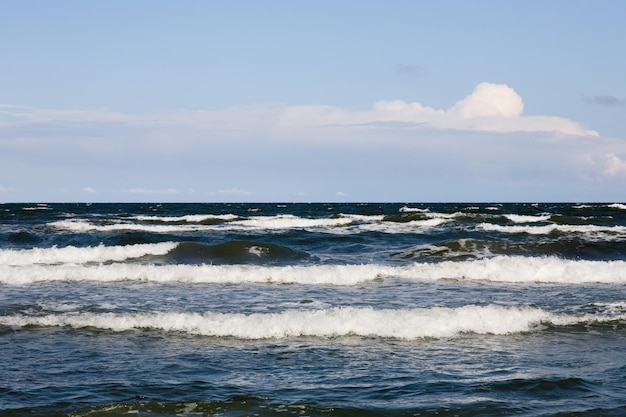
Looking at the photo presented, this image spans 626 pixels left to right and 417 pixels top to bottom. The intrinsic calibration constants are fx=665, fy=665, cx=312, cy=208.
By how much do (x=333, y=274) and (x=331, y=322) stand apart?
6.91 meters

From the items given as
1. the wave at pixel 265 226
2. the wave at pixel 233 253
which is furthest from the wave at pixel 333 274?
the wave at pixel 265 226

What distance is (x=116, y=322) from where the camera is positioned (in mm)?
11766

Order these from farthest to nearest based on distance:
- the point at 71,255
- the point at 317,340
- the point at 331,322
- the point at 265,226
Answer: the point at 265,226 < the point at 71,255 < the point at 331,322 < the point at 317,340

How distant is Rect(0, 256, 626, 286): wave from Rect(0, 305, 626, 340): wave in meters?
5.79

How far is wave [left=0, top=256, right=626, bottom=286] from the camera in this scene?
18219 mm

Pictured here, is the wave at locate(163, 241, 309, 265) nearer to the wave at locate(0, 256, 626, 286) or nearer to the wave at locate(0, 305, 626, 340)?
the wave at locate(0, 256, 626, 286)

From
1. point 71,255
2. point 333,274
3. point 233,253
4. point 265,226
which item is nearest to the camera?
point 333,274

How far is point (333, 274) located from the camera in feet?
60.7

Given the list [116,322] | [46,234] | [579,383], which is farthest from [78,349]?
[46,234]

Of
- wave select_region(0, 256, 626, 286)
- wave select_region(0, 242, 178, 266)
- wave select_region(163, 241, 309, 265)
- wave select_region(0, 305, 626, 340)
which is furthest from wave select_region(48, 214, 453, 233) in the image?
wave select_region(0, 305, 626, 340)

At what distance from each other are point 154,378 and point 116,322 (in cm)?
369

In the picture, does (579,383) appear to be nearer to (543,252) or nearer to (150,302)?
(150,302)

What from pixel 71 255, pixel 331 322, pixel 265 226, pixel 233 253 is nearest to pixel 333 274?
pixel 331 322

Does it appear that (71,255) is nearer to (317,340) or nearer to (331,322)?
(331,322)
